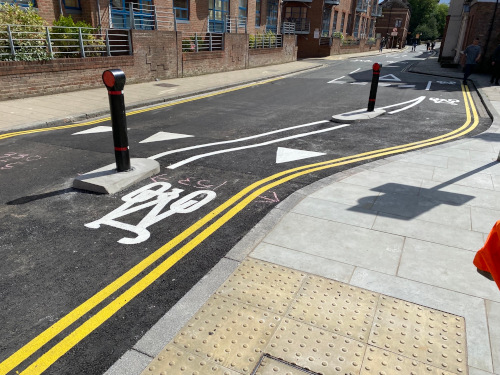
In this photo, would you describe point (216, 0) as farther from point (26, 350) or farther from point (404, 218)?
point (26, 350)

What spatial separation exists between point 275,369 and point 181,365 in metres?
0.67

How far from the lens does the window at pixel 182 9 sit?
24.8m

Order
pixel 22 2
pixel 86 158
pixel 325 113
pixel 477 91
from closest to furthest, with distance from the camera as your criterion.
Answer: pixel 86 158 → pixel 325 113 → pixel 22 2 → pixel 477 91

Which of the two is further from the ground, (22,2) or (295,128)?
(22,2)

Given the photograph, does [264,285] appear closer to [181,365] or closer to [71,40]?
[181,365]

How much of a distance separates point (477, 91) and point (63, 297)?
62.4 feet

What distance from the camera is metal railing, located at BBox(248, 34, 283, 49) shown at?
27769 millimetres

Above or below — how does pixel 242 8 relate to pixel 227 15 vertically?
above

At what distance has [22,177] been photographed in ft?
20.7

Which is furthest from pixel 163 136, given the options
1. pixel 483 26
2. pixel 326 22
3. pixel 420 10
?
pixel 420 10

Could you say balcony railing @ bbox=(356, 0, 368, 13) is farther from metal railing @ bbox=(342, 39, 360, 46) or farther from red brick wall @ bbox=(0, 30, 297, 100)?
red brick wall @ bbox=(0, 30, 297, 100)

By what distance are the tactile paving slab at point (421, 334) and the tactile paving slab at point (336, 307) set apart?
92 millimetres

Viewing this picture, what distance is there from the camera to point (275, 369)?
2.73 m

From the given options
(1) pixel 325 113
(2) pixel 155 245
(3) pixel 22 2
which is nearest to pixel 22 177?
(2) pixel 155 245
